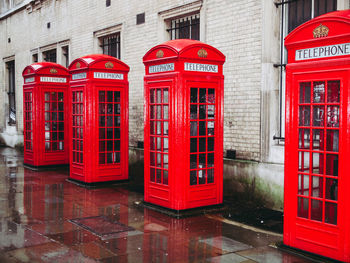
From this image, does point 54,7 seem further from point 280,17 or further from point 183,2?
point 280,17

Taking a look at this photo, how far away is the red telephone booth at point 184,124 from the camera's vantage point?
673 cm

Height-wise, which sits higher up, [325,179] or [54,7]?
[54,7]

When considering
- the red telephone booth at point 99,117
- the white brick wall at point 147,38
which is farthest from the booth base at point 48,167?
the red telephone booth at point 99,117

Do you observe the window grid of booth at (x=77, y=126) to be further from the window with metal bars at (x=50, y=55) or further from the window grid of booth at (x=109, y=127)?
the window with metal bars at (x=50, y=55)

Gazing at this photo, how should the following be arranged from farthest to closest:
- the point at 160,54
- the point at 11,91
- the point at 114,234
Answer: the point at 11,91 → the point at 160,54 → the point at 114,234

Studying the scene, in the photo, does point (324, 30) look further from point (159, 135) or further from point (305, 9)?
point (159, 135)

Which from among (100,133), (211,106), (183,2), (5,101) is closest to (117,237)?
(211,106)

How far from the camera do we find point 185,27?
10.2m

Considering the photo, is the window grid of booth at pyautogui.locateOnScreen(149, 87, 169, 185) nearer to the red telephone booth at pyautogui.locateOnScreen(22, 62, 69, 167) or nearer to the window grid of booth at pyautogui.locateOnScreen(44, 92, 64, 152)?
the red telephone booth at pyautogui.locateOnScreen(22, 62, 69, 167)

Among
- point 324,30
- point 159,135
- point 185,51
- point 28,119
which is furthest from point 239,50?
point 28,119

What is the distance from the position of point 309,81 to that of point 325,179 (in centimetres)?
118

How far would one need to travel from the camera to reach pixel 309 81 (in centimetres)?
491

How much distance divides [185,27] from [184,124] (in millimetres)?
4240

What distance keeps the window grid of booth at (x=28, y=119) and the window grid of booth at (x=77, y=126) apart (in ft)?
9.27
